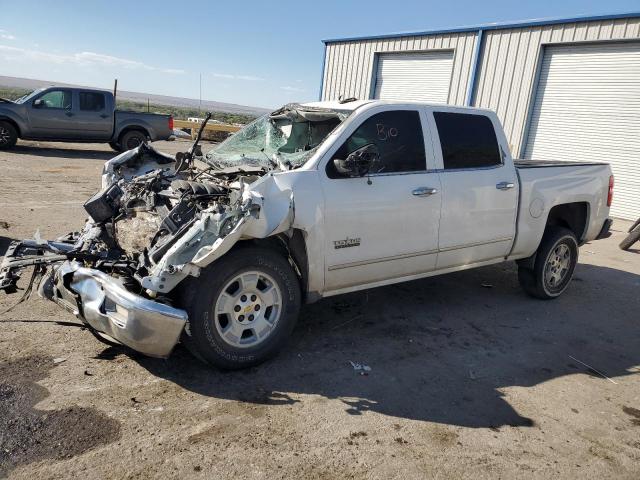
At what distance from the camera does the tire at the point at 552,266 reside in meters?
5.91

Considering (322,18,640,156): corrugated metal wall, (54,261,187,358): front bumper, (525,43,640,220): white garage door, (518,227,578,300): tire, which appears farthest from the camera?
(322,18,640,156): corrugated metal wall

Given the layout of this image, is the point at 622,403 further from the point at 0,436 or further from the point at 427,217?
the point at 0,436

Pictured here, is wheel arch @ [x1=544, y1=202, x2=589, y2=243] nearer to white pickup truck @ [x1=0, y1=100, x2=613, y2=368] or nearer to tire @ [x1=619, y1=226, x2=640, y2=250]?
white pickup truck @ [x1=0, y1=100, x2=613, y2=368]

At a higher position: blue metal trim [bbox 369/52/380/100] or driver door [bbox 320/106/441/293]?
blue metal trim [bbox 369/52/380/100]

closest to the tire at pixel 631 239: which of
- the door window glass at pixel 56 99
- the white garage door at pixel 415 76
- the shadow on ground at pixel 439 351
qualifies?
the shadow on ground at pixel 439 351

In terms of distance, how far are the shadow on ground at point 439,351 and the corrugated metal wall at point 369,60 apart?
9.19 m

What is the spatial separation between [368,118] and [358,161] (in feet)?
1.94

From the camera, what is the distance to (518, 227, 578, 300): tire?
591cm

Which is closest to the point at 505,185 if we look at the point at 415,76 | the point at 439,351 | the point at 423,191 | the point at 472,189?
the point at 472,189

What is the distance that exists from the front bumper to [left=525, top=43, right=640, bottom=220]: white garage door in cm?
1152

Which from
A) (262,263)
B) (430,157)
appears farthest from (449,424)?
(430,157)

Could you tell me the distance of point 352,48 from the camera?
17453 mm

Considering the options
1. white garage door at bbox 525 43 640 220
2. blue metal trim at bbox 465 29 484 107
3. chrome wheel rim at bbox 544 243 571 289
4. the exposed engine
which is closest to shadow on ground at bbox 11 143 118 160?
blue metal trim at bbox 465 29 484 107

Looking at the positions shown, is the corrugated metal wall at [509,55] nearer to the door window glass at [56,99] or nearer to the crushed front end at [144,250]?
the door window glass at [56,99]
